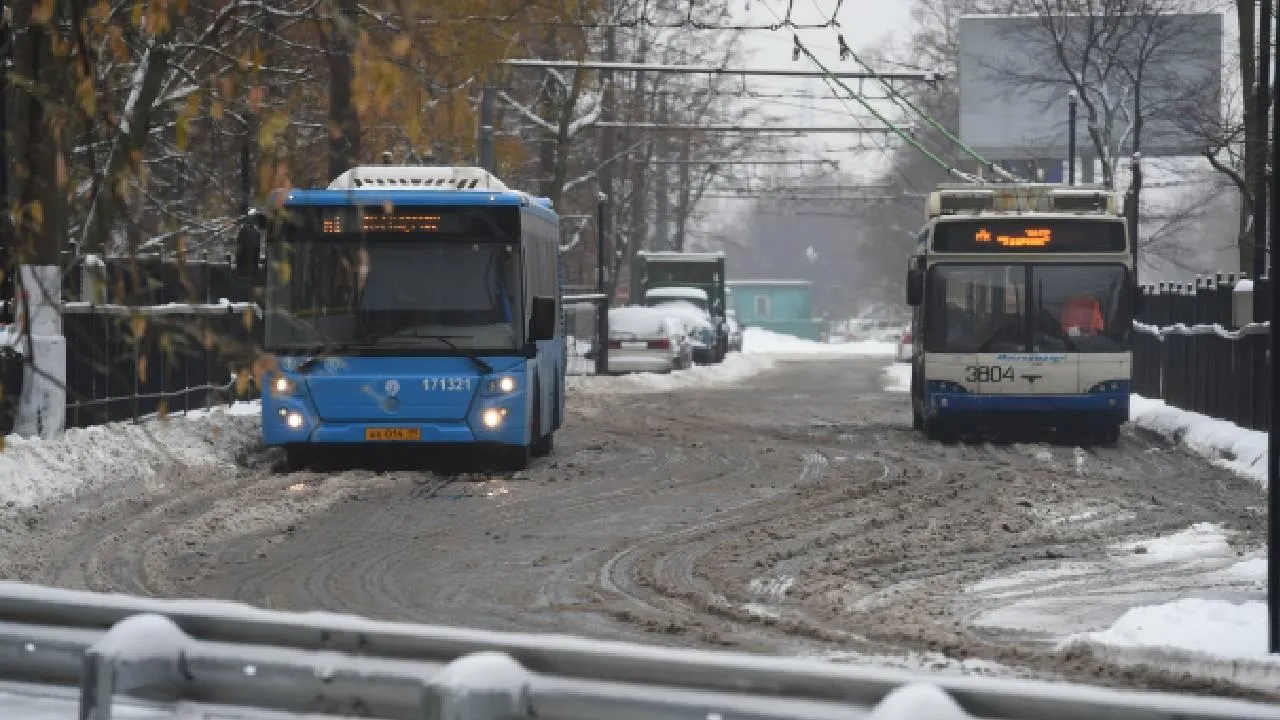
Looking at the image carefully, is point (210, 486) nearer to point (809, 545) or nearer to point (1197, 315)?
point (809, 545)

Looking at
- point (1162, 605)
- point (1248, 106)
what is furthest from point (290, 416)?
point (1248, 106)

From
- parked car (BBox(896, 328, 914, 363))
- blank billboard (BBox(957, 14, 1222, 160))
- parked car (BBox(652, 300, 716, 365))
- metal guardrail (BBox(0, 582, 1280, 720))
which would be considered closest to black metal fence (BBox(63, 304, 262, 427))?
metal guardrail (BBox(0, 582, 1280, 720))

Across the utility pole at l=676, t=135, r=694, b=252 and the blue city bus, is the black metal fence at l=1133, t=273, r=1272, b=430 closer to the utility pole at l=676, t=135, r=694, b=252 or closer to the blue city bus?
the blue city bus

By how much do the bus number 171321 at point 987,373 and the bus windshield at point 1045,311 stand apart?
0.67ft

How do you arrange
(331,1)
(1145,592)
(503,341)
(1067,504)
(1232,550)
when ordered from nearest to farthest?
(331,1)
(1145,592)
(1232,550)
(1067,504)
(503,341)

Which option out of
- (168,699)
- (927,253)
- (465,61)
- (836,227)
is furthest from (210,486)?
(836,227)

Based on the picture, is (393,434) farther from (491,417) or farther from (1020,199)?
(1020,199)

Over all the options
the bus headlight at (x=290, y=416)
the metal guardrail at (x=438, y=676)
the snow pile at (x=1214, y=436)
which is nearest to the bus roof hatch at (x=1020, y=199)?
the snow pile at (x=1214, y=436)

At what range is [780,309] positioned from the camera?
126938 mm

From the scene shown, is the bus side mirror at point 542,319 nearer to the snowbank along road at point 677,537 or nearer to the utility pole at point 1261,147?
the snowbank along road at point 677,537

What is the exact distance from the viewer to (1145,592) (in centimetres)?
1309

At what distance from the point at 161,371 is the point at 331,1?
17.2 m

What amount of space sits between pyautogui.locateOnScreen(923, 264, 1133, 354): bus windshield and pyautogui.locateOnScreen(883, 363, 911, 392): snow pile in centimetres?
1934

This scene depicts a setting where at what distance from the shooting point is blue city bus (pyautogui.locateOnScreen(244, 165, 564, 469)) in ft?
69.3
